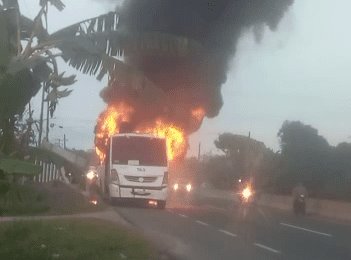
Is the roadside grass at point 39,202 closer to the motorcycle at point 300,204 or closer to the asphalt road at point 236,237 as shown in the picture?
the asphalt road at point 236,237

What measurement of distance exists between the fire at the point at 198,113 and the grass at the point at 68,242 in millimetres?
21274

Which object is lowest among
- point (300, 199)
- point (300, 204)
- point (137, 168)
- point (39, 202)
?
point (39, 202)

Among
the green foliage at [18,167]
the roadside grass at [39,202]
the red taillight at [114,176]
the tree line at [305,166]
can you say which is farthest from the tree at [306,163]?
the green foliage at [18,167]

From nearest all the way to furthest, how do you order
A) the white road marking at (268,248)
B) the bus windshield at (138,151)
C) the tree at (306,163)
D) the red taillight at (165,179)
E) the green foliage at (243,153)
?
the white road marking at (268,248) < the red taillight at (165,179) < the bus windshield at (138,151) < the tree at (306,163) < the green foliage at (243,153)

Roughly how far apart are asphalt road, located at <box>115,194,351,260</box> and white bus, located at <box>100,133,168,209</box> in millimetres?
1395

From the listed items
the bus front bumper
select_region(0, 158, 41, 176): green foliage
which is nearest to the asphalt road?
the bus front bumper

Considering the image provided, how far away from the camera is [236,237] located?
1856 centimetres

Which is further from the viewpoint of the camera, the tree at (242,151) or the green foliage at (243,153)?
the tree at (242,151)

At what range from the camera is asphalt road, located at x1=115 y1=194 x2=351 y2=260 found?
15.3 meters

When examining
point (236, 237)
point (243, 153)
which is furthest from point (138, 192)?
point (243, 153)

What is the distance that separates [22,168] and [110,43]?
14.1ft

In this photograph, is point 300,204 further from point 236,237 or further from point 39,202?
point 39,202

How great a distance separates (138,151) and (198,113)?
32.2ft

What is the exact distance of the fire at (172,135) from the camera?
36625 millimetres
